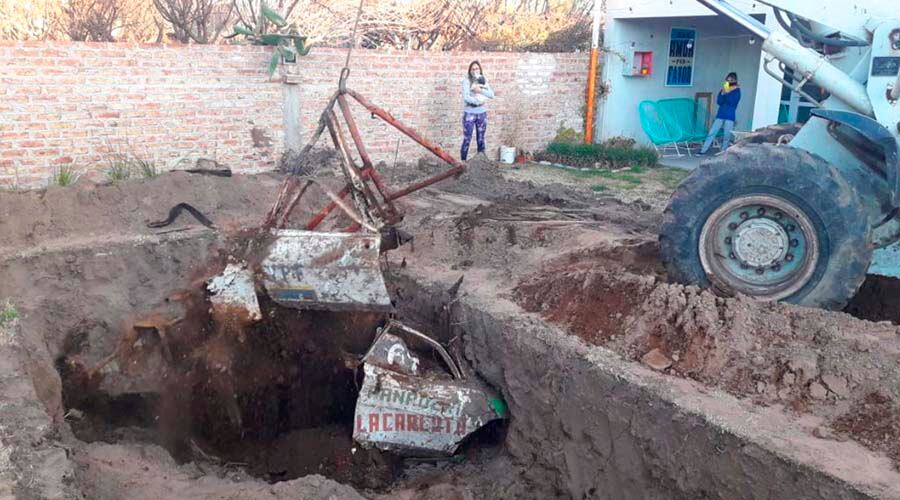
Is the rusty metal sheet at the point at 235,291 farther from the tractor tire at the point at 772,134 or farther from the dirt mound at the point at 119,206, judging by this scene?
the tractor tire at the point at 772,134

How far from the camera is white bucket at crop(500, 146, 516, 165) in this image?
1262cm

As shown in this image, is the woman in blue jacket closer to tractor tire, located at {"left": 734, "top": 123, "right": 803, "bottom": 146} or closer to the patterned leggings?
the patterned leggings

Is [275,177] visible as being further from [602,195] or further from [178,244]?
[602,195]

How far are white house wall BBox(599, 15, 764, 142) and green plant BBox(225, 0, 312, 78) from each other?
5.90 metres

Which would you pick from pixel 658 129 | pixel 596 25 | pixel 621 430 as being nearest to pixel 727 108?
pixel 658 129

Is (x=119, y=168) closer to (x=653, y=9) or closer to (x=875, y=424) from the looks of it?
(x=875, y=424)

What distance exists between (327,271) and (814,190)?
3.25m

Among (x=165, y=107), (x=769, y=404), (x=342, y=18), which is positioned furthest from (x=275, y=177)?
(x=769, y=404)

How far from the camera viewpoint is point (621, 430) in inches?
163

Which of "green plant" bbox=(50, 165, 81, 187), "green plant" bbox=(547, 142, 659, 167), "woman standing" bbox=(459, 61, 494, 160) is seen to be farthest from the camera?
"green plant" bbox=(547, 142, 659, 167)

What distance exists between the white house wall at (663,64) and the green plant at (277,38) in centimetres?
590

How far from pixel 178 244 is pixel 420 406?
3104 millimetres

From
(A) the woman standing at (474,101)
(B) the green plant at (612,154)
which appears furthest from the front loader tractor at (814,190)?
(B) the green plant at (612,154)

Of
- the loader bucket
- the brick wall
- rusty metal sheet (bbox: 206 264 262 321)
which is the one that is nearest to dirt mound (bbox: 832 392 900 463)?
the loader bucket
